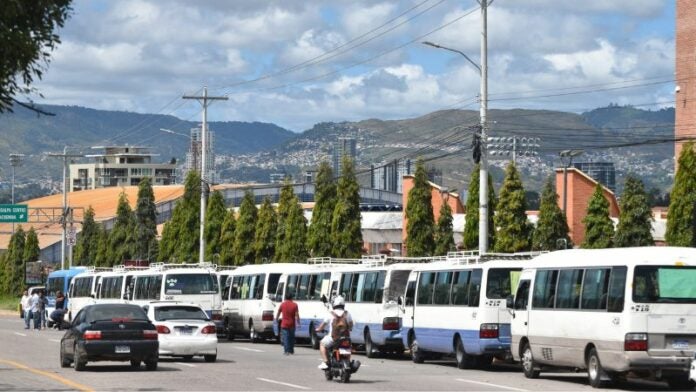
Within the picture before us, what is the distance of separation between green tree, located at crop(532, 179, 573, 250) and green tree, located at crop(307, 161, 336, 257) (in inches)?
414

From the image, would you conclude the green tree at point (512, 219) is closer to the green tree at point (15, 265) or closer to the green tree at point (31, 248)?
the green tree at point (31, 248)

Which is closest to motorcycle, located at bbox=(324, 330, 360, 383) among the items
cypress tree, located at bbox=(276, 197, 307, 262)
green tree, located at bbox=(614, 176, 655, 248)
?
green tree, located at bbox=(614, 176, 655, 248)

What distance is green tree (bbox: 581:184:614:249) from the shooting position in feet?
214

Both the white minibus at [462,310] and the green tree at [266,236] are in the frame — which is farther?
the green tree at [266,236]

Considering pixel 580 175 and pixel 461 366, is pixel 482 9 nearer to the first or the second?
pixel 461 366

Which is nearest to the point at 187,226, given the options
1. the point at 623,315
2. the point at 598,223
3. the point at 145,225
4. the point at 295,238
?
the point at 295,238

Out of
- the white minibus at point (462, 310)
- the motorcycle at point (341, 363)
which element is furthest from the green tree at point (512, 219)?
the motorcycle at point (341, 363)

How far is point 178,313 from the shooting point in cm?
3875

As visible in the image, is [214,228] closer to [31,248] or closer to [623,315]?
[31,248]

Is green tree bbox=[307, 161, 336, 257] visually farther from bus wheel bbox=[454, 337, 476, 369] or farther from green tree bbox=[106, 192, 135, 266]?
green tree bbox=[106, 192, 135, 266]

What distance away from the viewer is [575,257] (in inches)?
1223

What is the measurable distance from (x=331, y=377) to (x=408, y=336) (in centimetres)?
969

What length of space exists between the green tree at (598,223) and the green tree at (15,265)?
256 feet

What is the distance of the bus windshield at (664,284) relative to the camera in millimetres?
27953
